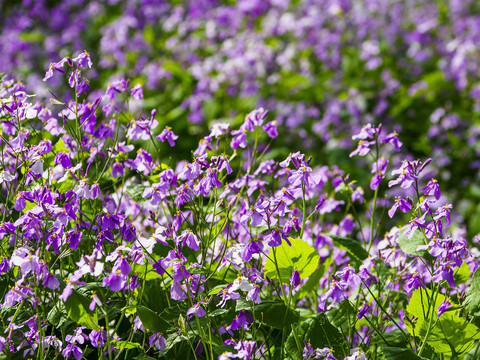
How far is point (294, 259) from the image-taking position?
2.04 meters

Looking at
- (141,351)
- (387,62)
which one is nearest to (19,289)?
(141,351)

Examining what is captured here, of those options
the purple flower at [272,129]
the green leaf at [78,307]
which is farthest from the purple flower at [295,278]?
the purple flower at [272,129]

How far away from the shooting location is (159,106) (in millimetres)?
6664

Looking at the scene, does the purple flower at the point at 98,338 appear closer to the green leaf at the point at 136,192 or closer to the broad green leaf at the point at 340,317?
the green leaf at the point at 136,192

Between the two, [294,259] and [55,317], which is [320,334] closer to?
[294,259]

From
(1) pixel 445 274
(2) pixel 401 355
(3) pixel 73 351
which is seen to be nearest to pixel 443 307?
(1) pixel 445 274

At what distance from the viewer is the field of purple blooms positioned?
1943 mm

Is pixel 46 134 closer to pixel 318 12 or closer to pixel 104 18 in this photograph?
pixel 318 12

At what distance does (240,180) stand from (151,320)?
812mm

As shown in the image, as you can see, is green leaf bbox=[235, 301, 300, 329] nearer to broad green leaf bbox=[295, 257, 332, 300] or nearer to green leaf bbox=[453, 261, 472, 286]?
broad green leaf bbox=[295, 257, 332, 300]

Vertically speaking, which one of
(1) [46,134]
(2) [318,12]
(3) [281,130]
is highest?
(2) [318,12]

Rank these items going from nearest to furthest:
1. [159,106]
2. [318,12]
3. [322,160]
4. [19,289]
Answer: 1. [19,289]
2. [322,160]
3. [159,106]
4. [318,12]

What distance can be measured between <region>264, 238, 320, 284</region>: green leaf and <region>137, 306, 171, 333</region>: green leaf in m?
0.38

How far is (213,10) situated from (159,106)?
7.82ft
